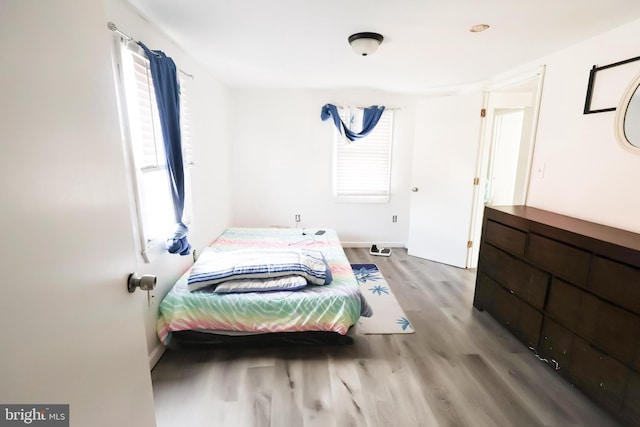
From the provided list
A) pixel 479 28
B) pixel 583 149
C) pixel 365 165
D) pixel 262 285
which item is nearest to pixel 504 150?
pixel 365 165

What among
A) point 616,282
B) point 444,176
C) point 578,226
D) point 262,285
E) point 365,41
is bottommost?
point 262,285

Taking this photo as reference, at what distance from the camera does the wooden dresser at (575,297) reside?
58.1 inches

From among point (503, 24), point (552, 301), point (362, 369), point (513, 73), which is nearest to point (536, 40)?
point (503, 24)

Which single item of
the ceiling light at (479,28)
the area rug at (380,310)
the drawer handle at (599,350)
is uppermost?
the ceiling light at (479,28)

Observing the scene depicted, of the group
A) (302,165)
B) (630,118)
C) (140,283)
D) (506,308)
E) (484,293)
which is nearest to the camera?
(140,283)

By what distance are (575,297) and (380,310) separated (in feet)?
4.61

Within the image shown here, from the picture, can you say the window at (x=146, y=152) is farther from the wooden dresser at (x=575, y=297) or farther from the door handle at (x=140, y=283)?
the wooden dresser at (x=575, y=297)

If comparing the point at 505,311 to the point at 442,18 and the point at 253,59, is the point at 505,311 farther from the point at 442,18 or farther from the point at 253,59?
the point at 253,59

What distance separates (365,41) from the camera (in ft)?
6.76

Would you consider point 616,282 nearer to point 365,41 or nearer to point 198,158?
point 365,41

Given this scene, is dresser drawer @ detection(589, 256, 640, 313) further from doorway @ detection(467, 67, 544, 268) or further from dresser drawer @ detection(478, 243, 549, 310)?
doorway @ detection(467, 67, 544, 268)

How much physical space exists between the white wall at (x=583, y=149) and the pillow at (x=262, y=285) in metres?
2.15

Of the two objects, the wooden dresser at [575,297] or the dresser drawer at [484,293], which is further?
the dresser drawer at [484,293]

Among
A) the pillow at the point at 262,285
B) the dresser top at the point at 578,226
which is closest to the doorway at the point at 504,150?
the dresser top at the point at 578,226
